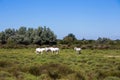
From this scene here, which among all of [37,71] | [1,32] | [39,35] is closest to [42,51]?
[37,71]

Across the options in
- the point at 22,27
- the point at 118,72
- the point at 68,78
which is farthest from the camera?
the point at 22,27

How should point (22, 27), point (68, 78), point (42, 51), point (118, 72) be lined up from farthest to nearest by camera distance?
point (22, 27), point (42, 51), point (118, 72), point (68, 78)

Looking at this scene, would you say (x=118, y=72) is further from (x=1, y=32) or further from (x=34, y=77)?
(x=1, y=32)

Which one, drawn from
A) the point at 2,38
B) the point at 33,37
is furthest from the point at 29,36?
the point at 2,38

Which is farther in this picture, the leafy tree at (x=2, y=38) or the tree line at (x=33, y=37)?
the leafy tree at (x=2, y=38)

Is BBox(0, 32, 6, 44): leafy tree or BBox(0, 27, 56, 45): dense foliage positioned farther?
BBox(0, 32, 6, 44): leafy tree

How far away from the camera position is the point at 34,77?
1834 centimetres

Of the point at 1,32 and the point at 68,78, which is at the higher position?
the point at 1,32

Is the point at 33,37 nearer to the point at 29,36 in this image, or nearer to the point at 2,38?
the point at 29,36

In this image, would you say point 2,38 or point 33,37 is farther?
point 2,38

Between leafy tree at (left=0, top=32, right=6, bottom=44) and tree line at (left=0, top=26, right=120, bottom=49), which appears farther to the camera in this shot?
leafy tree at (left=0, top=32, right=6, bottom=44)

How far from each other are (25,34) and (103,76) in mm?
67209

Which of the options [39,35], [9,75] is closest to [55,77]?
[9,75]

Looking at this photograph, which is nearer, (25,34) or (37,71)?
(37,71)
